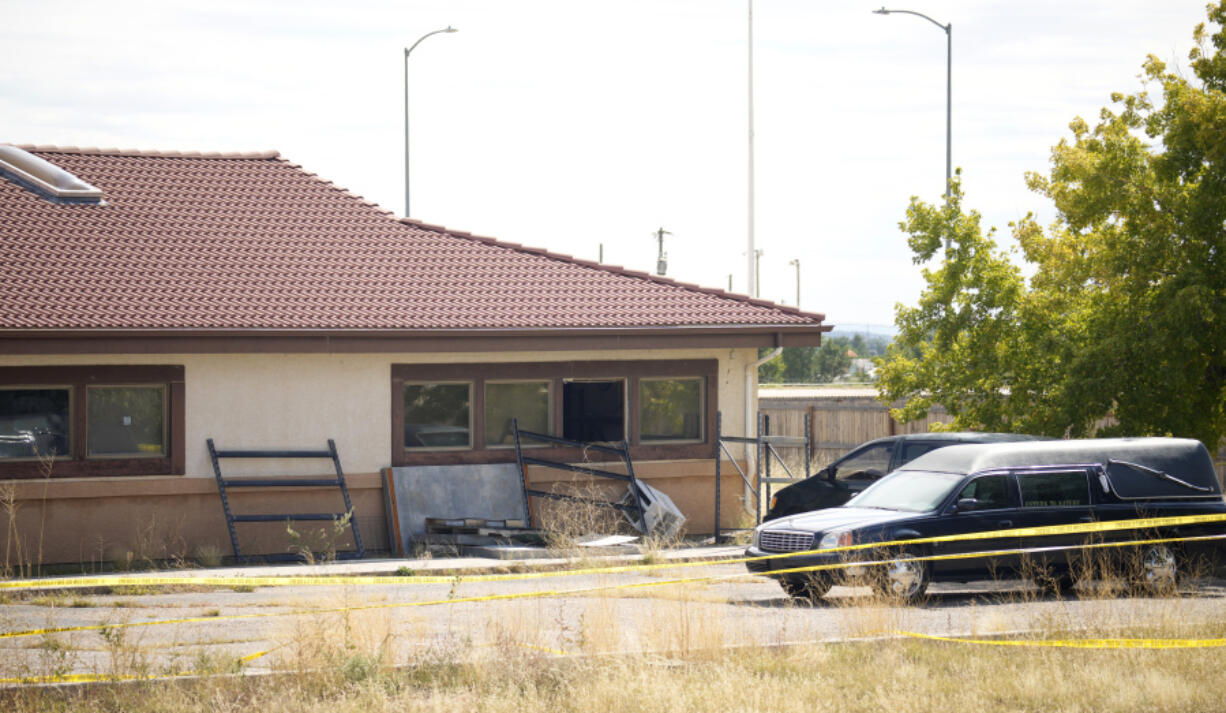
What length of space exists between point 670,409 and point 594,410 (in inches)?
49.2

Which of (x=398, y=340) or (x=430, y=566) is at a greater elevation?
(x=398, y=340)

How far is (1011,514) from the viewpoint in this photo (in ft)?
45.1

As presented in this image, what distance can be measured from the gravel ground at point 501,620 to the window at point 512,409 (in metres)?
4.66

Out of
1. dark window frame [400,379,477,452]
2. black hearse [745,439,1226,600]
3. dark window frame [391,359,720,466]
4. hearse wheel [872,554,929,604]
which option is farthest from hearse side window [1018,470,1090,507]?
dark window frame [400,379,477,452]

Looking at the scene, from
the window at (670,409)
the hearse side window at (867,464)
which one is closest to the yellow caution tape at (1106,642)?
the hearse side window at (867,464)

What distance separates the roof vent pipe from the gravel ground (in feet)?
28.3

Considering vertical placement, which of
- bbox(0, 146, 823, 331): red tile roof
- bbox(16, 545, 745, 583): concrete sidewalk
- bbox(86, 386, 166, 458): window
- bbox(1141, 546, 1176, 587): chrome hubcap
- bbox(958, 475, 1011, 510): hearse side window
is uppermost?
bbox(0, 146, 823, 331): red tile roof

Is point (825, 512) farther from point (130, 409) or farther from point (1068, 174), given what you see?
point (130, 409)

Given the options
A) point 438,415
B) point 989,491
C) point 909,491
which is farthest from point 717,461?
point 989,491

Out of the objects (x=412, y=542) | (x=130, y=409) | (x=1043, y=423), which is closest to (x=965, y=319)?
(x=1043, y=423)

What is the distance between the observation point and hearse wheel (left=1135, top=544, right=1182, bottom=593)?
528 inches

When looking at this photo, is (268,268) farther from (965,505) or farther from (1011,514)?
(1011,514)

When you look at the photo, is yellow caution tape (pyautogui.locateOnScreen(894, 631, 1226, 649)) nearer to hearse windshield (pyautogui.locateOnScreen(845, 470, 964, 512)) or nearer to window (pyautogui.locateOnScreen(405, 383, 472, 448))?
hearse windshield (pyautogui.locateOnScreen(845, 470, 964, 512))

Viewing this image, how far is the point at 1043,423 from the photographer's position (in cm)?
1848
